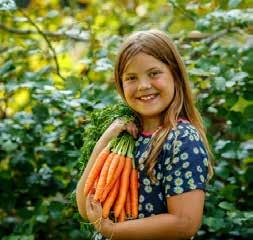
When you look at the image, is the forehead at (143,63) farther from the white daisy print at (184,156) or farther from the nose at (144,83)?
the white daisy print at (184,156)

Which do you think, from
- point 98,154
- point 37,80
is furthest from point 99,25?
point 98,154

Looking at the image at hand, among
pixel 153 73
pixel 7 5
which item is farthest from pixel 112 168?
pixel 7 5

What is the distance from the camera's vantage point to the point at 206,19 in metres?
3.53

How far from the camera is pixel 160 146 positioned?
2.17 meters

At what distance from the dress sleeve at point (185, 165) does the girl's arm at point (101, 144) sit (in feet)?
0.81

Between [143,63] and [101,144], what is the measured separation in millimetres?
380

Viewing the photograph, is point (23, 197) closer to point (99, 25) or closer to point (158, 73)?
point (99, 25)

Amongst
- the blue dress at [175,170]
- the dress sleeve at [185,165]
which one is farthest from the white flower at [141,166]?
the dress sleeve at [185,165]

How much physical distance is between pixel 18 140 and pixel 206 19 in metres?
1.25

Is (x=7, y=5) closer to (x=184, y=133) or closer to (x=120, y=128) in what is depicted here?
(x=120, y=128)

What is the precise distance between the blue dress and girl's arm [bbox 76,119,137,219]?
0.15 m

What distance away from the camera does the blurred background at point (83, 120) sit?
3305 millimetres

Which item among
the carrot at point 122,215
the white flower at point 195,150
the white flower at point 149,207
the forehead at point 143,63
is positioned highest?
the forehead at point 143,63

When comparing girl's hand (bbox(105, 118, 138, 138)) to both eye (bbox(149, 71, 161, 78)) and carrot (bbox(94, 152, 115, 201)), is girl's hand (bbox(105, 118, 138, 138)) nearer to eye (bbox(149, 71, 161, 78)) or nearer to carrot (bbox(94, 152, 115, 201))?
carrot (bbox(94, 152, 115, 201))
